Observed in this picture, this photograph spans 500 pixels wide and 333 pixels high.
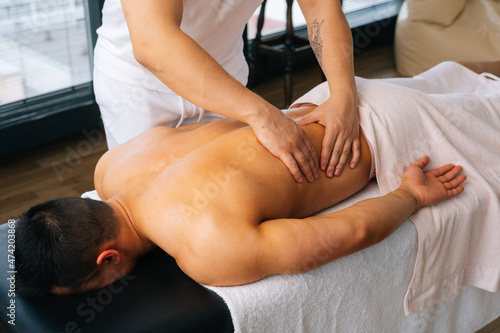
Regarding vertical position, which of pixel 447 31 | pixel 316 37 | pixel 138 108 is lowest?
pixel 447 31

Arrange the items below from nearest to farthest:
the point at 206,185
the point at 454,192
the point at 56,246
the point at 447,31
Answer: the point at 56,246, the point at 206,185, the point at 454,192, the point at 447,31

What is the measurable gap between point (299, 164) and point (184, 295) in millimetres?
425

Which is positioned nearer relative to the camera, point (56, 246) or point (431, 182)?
point (56, 246)

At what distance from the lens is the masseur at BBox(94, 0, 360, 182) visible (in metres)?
1.42

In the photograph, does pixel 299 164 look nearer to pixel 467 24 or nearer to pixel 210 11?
pixel 210 11

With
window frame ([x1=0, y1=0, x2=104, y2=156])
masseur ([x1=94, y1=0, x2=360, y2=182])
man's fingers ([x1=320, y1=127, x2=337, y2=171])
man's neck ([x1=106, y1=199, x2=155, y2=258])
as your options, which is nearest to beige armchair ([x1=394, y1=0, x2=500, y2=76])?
window frame ([x1=0, y1=0, x2=104, y2=156])

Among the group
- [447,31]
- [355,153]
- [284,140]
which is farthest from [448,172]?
[447,31]

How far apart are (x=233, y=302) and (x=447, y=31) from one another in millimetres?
3017

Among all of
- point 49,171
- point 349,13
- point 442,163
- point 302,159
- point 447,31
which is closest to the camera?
point 302,159

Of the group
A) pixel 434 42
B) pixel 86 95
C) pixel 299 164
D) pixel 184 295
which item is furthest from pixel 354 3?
pixel 184 295

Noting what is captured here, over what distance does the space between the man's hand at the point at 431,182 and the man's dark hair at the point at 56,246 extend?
2.62 feet

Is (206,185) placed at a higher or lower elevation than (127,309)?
higher

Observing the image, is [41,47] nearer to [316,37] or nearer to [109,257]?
[316,37]

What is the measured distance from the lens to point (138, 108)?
1.82 meters
